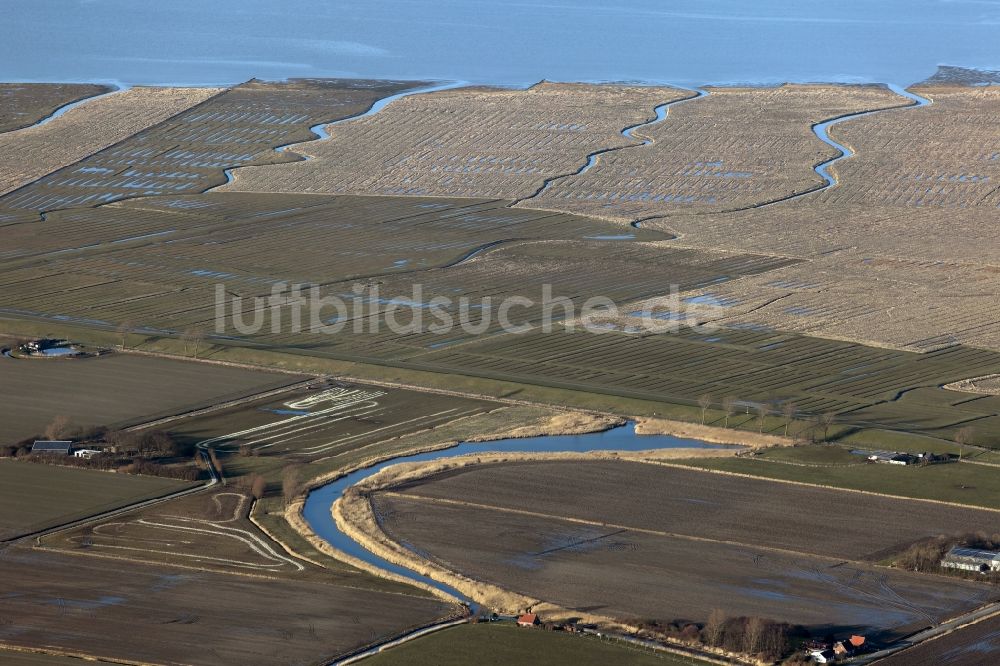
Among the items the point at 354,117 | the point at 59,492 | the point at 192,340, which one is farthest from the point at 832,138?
the point at 59,492

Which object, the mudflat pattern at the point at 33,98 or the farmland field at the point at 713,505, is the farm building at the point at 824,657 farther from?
the mudflat pattern at the point at 33,98

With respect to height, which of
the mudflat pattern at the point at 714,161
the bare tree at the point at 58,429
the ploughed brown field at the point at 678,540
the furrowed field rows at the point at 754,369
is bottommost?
the ploughed brown field at the point at 678,540

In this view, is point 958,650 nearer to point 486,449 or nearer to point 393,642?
point 393,642

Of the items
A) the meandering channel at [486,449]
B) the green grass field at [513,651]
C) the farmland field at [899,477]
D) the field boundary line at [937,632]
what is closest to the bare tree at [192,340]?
the meandering channel at [486,449]

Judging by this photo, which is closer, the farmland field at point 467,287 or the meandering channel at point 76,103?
the farmland field at point 467,287

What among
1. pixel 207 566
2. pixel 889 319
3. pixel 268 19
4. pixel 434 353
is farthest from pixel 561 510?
pixel 268 19

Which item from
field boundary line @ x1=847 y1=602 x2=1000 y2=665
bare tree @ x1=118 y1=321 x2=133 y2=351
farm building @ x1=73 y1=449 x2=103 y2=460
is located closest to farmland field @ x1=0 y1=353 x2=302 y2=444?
bare tree @ x1=118 y1=321 x2=133 y2=351

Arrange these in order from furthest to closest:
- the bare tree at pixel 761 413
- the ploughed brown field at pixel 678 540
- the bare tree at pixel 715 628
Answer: the bare tree at pixel 761 413
the ploughed brown field at pixel 678 540
the bare tree at pixel 715 628

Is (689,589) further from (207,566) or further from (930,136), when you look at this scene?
(930,136)

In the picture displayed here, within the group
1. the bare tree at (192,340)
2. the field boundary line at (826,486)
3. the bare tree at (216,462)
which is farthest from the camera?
the bare tree at (192,340)

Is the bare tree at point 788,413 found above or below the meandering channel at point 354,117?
below
